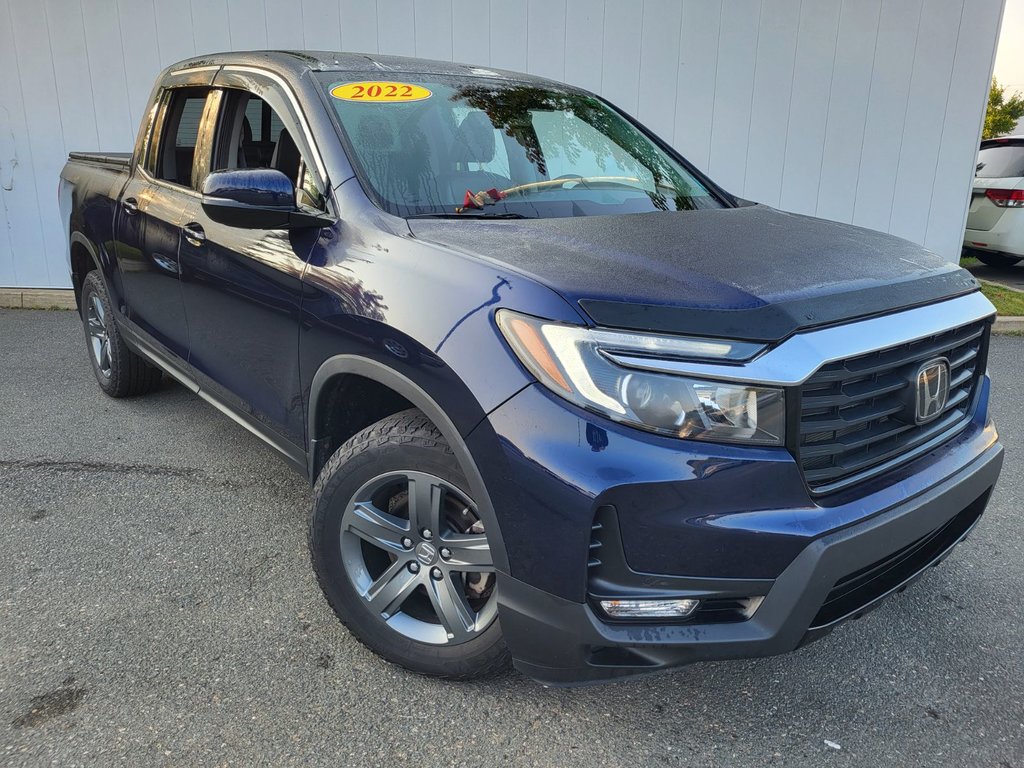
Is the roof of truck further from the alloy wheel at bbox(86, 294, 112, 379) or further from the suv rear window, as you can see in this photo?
the suv rear window

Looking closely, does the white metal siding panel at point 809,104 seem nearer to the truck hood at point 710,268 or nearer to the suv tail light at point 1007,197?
the suv tail light at point 1007,197

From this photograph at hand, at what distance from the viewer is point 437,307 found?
1933 millimetres

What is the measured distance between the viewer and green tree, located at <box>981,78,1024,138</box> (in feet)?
67.9

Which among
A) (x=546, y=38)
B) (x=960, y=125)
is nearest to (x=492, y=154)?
(x=546, y=38)

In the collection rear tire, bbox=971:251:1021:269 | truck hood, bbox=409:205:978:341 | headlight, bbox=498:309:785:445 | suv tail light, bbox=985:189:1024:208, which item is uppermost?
truck hood, bbox=409:205:978:341

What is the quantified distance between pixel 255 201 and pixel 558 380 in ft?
3.90

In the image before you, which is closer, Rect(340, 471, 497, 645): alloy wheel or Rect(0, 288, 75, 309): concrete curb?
Rect(340, 471, 497, 645): alloy wheel

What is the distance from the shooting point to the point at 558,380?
170cm

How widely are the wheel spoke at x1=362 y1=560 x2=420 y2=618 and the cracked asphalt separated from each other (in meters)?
0.23

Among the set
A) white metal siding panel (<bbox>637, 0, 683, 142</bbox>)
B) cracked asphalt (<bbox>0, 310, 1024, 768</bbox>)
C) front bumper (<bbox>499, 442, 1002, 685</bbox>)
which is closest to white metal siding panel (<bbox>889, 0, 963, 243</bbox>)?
white metal siding panel (<bbox>637, 0, 683, 142</bbox>)

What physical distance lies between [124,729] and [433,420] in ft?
3.80

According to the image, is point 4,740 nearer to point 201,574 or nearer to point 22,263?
point 201,574

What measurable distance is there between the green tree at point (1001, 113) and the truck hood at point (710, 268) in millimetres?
21530

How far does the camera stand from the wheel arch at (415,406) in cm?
183
